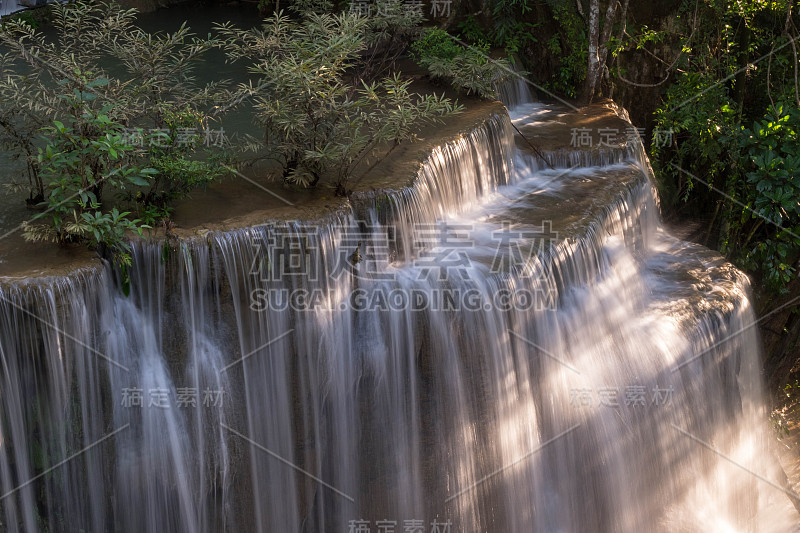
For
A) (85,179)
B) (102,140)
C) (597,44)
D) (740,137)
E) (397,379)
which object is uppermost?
(597,44)

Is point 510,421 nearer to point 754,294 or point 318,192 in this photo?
point 318,192

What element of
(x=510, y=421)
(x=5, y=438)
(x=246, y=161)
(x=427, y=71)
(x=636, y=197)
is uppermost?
(x=427, y=71)

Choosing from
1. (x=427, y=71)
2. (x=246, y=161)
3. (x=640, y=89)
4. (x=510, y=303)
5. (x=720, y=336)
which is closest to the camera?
(x=510, y=303)

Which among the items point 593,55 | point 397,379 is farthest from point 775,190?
point 397,379

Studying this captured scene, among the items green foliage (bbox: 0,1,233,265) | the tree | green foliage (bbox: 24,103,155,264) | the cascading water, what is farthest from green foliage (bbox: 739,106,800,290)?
green foliage (bbox: 24,103,155,264)

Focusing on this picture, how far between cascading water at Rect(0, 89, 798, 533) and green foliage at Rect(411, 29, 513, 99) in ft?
3.39

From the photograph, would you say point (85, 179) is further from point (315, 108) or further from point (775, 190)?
point (775, 190)

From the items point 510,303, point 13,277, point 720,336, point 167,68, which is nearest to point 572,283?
point 510,303

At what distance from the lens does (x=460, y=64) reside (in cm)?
886

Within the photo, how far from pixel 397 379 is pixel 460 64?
4.06 metres

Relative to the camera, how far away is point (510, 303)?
6262 millimetres

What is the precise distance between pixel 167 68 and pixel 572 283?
3.53 metres

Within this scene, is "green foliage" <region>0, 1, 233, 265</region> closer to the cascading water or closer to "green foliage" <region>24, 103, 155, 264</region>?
"green foliage" <region>24, 103, 155, 264</region>

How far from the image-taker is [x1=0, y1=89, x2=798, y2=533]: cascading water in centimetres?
523
